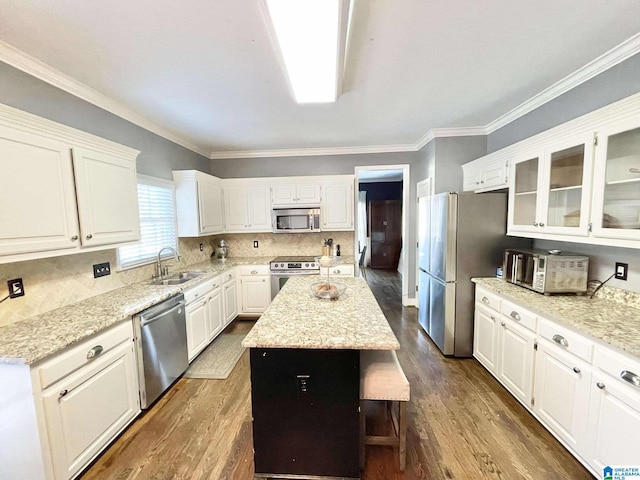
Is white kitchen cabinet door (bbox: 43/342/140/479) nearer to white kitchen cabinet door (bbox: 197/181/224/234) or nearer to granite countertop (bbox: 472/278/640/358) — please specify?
white kitchen cabinet door (bbox: 197/181/224/234)

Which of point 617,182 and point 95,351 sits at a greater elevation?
point 617,182

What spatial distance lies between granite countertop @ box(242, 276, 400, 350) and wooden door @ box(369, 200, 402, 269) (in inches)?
228

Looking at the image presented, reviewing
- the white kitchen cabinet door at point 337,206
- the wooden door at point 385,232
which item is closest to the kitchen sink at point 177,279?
the white kitchen cabinet door at point 337,206

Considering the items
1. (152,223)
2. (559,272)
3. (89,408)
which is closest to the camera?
(89,408)

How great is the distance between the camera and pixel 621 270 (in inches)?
75.0

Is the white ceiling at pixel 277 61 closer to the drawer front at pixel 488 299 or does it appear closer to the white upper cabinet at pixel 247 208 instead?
the white upper cabinet at pixel 247 208

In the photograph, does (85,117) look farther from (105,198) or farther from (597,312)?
(597,312)

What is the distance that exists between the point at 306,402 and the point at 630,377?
5.38 ft

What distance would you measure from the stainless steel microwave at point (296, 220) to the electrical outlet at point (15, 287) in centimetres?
285

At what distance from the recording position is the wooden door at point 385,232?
7.78 meters

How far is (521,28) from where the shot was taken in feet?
5.33

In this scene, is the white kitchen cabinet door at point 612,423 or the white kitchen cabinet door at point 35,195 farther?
the white kitchen cabinet door at point 35,195

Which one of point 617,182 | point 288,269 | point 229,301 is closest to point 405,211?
point 288,269

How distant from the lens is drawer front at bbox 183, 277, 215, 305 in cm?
273
